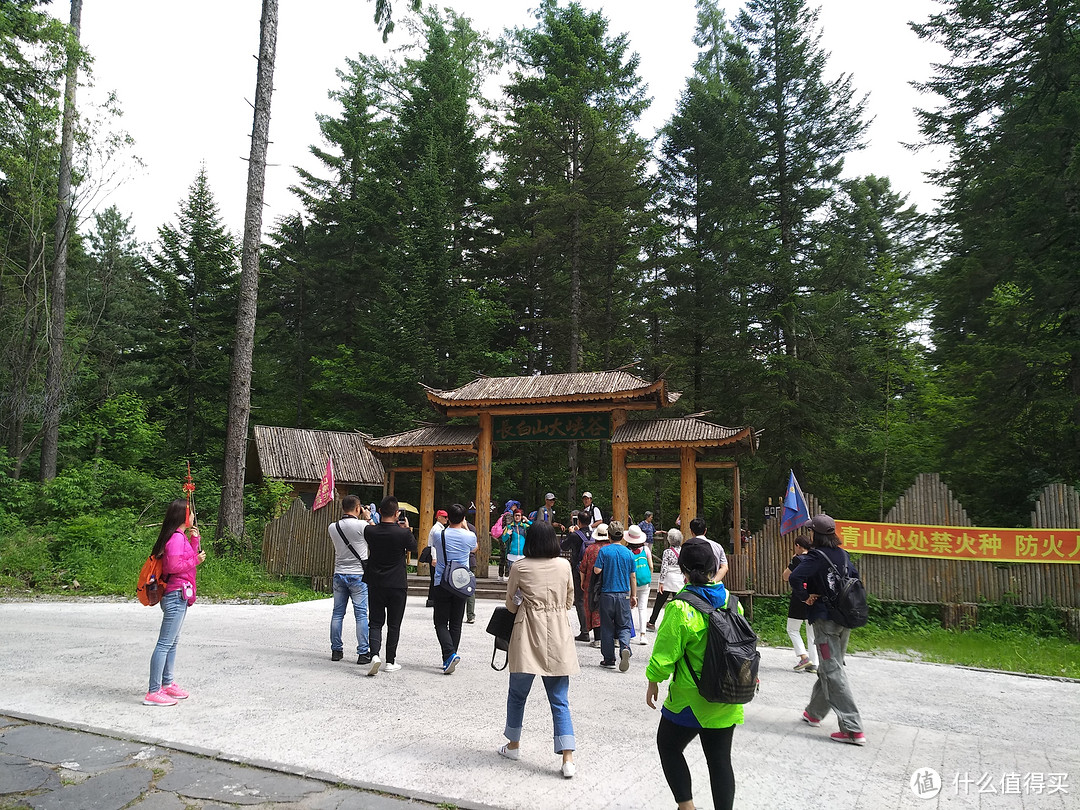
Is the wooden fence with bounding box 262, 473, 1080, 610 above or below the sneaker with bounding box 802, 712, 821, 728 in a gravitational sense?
above

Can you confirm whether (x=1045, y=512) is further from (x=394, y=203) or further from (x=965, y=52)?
(x=394, y=203)

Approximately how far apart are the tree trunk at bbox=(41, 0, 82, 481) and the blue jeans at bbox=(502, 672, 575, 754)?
65.4ft

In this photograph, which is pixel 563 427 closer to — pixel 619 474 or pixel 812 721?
pixel 619 474

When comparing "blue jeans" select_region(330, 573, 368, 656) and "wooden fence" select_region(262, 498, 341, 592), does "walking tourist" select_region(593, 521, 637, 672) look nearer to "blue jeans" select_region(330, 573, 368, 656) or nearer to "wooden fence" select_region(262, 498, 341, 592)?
"blue jeans" select_region(330, 573, 368, 656)

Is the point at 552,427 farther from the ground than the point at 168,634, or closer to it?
farther from the ground

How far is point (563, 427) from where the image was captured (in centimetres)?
1694

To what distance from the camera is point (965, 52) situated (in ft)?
65.2

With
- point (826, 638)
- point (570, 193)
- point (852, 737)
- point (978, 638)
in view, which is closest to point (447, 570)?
point (826, 638)

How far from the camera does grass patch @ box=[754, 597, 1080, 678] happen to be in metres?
9.40

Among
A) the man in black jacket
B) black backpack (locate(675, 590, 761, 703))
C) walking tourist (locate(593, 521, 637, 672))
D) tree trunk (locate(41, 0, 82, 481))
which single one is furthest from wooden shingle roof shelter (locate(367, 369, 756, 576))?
black backpack (locate(675, 590, 761, 703))

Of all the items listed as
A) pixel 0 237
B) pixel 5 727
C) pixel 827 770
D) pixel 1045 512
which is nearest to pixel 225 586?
pixel 5 727

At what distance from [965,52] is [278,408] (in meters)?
31.7

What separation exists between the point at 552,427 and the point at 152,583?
1179 centimetres

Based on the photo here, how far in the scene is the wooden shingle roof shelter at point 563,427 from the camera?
15.5m
